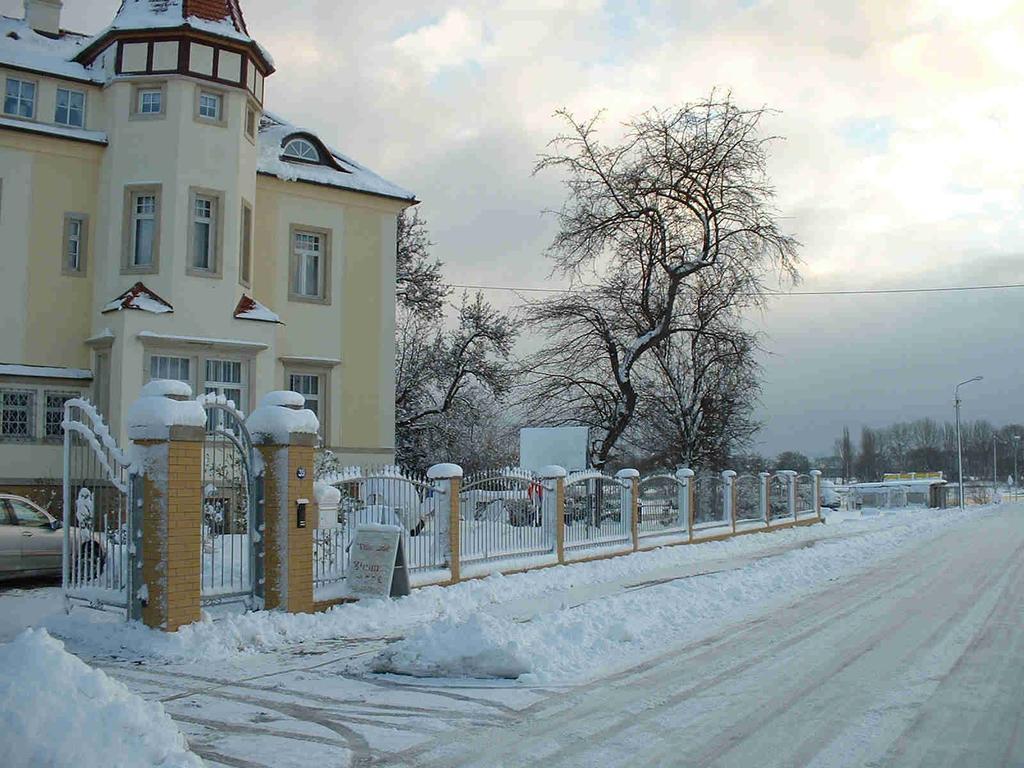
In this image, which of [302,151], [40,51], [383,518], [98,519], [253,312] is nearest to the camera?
[98,519]

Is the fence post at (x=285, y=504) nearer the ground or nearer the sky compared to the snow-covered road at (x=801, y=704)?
nearer the sky

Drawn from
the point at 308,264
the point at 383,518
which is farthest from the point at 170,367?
the point at 383,518

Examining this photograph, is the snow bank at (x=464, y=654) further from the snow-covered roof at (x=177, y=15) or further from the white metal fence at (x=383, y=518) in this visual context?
the snow-covered roof at (x=177, y=15)

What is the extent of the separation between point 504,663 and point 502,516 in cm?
731

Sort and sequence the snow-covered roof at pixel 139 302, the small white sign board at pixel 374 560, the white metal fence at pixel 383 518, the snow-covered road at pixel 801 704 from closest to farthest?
the snow-covered road at pixel 801 704
the small white sign board at pixel 374 560
the white metal fence at pixel 383 518
the snow-covered roof at pixel 139 302

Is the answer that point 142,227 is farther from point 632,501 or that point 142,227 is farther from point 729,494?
point 729,494

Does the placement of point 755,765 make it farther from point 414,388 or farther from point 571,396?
point 414,388

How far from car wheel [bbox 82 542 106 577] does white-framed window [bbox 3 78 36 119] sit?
568 inches

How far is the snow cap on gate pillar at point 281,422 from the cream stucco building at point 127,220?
373 inches

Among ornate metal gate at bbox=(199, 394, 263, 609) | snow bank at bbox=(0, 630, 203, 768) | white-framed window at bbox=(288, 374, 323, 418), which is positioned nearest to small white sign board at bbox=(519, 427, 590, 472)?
white-framed window at bbox=(288, 374, 323, 418)

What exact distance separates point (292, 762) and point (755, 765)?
→ 284 centimetres

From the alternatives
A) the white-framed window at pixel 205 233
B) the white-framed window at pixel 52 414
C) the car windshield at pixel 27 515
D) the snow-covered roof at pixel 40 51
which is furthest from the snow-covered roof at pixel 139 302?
the car windshield at pixel 27 515

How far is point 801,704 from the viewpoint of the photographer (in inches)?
289

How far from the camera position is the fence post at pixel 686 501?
2277cm
